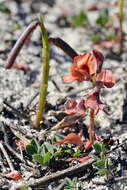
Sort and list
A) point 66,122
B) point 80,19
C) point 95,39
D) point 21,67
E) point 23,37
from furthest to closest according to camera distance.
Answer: point 80,19, point 95,39, point 21,67, point 66,122, point 23,37

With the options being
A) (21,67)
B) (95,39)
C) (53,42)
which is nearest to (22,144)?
(53,42)

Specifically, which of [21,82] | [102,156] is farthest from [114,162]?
[21,82]

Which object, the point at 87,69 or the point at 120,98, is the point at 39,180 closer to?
the point at 87,69

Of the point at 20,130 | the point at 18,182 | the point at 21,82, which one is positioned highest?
the point at 21,82

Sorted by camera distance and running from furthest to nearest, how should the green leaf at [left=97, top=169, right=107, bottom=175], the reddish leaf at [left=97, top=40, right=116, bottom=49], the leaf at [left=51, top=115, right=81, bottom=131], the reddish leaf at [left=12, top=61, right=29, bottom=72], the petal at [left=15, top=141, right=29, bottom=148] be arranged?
the reddish leaf at [left=97, top=40, right=116, bottom=49] → the reddish leaf at [left=12, top=61, right=29, bottom=72] → the leaf at [left=51, top=115, right=81, bottom=131] → the petal at [left=15, top=141, right=29, bottom=148] → the green leaf at [left=97, top=169, right=107, bottom=175]

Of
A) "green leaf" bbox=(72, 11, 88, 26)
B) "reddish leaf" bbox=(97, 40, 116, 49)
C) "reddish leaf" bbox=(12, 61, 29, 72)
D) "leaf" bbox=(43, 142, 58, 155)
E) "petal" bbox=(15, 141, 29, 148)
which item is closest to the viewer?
"leaf" bbox=(43, 142, 58, 155)

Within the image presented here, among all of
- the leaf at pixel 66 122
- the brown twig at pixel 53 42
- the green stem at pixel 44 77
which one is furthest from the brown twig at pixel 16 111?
the brown twig at pixel 53 42

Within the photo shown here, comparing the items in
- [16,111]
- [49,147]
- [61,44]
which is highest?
[61,44]

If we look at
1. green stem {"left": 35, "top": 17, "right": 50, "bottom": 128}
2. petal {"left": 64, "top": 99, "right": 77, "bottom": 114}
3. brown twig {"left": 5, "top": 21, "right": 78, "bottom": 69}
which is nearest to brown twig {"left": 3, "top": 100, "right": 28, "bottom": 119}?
green stem {"left": 35, "top": 17, "right": 50, "bottom": 128}

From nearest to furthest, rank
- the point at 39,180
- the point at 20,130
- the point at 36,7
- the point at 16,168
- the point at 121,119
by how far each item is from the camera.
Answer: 1. the point at 39,180
2. the point at 16,168
3. the point at 20,130
4. the point at 121,119
5. the point at 36,7

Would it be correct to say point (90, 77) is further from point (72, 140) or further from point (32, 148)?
point (32, 148)

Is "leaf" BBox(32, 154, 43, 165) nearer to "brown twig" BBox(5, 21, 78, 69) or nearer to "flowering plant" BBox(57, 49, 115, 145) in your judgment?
"flowering plant" BBox(57, 49, 115, 145)
